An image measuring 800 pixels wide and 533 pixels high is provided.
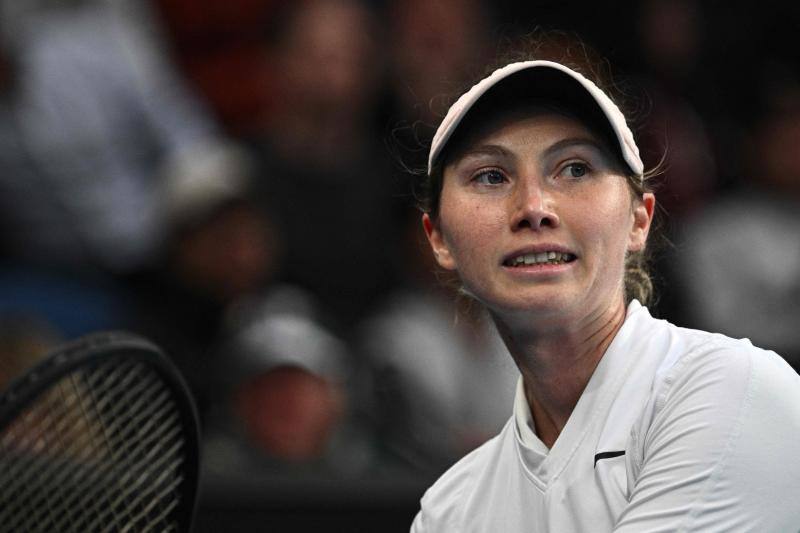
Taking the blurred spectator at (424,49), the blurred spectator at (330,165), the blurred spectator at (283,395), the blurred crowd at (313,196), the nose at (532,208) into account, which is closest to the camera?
the nose at (532,208)

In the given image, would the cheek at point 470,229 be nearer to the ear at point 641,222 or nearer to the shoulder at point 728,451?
the ear at point 641,222

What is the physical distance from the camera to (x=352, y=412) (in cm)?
481

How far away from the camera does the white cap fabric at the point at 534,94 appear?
2418 millimetres

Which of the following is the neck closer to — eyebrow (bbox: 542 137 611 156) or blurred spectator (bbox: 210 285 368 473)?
eyebrow (bbox: 542 137 611 156)

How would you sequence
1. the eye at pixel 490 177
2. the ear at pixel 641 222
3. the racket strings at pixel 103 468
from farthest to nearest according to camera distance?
the racket strings at pixel 103 468, the ear at pixel 641 222, the eye at pixel 490 177

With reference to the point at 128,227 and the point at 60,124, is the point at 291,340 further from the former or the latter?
the point at 60,124

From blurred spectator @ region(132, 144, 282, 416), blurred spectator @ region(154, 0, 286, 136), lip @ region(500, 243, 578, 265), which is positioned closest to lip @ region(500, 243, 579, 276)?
lip @ region(500, 243, 578, 265)

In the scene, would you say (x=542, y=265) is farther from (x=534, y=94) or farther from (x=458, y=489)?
(x=458, y=489)

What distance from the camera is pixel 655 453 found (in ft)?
7.30

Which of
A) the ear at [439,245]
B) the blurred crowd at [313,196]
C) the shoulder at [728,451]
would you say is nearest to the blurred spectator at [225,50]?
the blurred crowd at [313,196]

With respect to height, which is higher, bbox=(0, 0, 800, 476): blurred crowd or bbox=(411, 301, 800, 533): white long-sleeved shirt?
bbox=(411, 301, 800, 533): white long-sleeved shirt

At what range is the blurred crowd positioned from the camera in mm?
4887

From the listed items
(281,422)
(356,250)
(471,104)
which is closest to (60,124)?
(356,250)

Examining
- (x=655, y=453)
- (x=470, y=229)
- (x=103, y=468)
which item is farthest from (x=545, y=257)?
(x=103, y=468)
